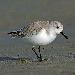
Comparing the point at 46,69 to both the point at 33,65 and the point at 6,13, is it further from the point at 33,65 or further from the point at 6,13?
the point at 6,13

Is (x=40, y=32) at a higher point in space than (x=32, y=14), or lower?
lower

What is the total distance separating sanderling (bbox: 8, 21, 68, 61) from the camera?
1182 centimetres

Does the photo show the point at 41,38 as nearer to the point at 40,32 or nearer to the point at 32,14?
the point at 40,32

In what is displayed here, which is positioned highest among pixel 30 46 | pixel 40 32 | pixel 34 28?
pixel 34 28

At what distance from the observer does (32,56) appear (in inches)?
499

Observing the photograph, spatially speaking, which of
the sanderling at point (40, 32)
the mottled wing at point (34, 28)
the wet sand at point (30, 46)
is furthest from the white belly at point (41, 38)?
the wet sand at point (30, 46)

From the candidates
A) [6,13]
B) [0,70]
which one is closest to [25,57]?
[0,70]

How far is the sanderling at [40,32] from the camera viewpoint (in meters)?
11.8

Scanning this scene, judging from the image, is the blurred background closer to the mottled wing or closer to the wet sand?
the wet sand

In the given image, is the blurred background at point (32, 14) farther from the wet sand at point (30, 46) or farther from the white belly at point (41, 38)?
the white belly at point (41, 38)

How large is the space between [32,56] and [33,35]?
3.16 feet

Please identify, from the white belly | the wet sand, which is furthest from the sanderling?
the wet sand

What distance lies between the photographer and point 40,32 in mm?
11836

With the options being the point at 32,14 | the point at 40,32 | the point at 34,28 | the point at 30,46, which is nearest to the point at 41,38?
the point at 40,32
